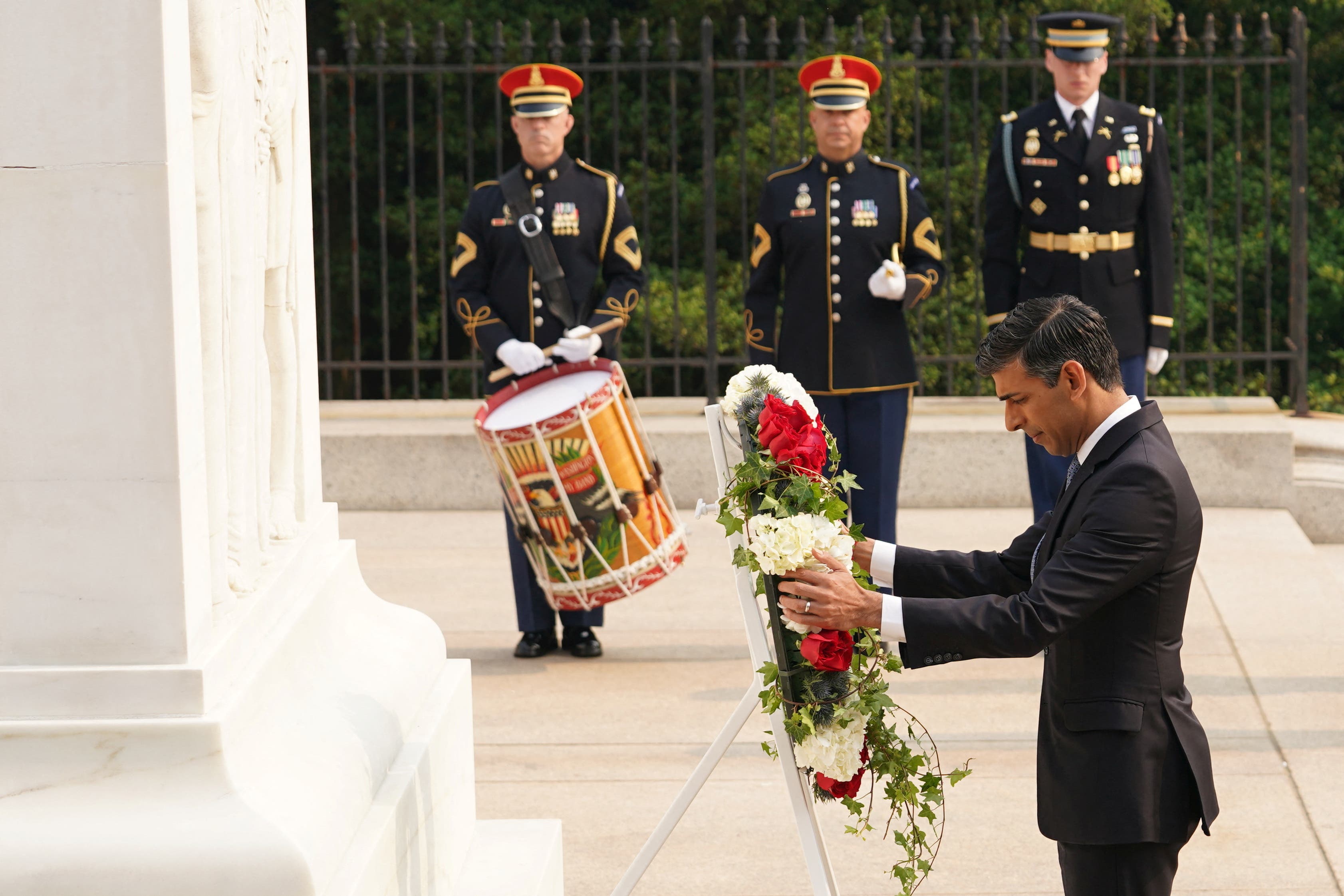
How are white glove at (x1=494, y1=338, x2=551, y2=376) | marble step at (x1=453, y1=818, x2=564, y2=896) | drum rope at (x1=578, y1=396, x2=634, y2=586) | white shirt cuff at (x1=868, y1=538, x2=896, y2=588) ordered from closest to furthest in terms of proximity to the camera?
white shirt cuff at (x1=868, y1=538, x2=896, y2=588) → marble step at (x1=453, y1=818, x2=564, y2=896) → drum rope at (x1=578, y1=396, x2=634, y2=586) → white glove at (x1=494, y1=338, x2=551, y2=376)

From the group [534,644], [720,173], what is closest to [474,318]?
[534,644]

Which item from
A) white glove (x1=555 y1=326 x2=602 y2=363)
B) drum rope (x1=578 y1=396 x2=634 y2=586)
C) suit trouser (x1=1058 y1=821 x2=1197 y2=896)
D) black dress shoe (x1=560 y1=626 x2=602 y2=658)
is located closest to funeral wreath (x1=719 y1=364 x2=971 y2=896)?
suit trouser (x1=1058 y1=821 x2=1197 y2=896)

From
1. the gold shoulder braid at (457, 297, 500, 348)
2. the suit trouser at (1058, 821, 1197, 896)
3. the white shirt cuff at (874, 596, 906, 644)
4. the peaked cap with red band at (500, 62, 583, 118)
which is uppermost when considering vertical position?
the peaked cap with red band at (500, 62, 583, 118)

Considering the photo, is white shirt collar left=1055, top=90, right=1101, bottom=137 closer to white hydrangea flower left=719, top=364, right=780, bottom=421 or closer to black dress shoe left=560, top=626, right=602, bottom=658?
black dress shoe left=560, top=626, right=602, bottom=658

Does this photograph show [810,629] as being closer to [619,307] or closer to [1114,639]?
[1114,639]

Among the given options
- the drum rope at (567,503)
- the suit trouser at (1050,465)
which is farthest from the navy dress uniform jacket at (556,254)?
the suit trouser at (1050,465)

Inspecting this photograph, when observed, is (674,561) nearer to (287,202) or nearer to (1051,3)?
(287,202)

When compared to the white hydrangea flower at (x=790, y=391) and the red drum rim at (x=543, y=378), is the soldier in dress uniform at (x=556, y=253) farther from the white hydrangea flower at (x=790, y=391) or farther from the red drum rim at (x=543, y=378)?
the white hydrangea flower at (x=790, y=391)

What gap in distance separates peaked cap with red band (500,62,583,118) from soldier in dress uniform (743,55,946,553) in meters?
0.80

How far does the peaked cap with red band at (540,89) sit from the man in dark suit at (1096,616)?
3.60m

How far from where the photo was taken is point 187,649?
238cm

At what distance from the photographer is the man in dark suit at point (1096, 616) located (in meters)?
2.76

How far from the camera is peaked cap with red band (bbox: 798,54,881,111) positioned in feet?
20.5

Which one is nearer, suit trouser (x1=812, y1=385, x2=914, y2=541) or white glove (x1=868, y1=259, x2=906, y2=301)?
white glove (x1=868, y1=259, x2=906, y2=301)
